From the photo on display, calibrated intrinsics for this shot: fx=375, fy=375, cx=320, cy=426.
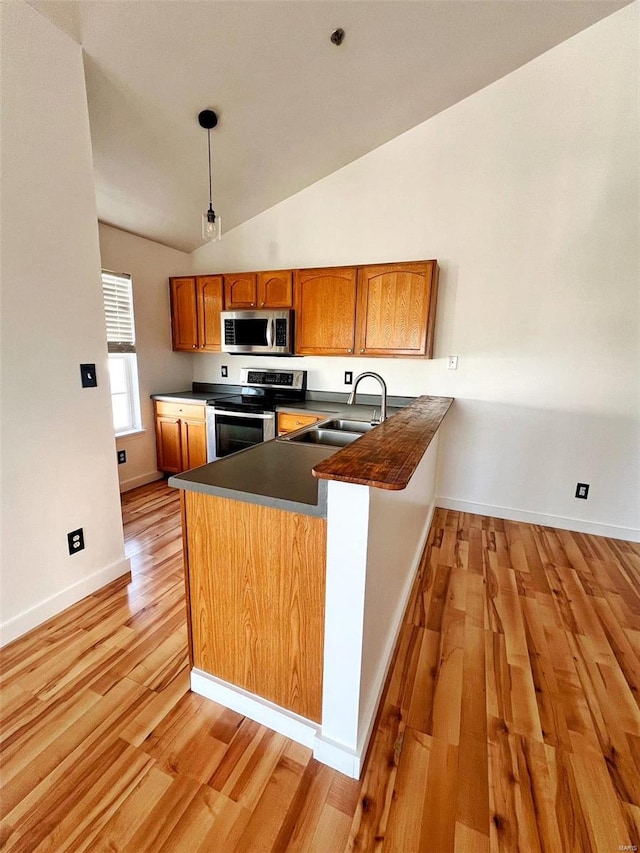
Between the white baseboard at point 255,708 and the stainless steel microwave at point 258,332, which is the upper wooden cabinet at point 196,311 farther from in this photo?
the white baseboard at point 255,708

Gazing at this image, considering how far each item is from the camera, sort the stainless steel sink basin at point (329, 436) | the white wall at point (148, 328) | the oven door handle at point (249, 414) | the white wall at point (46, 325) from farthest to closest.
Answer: the white wall at point (148, 328) → the oven door handle at point (249, 414) → the stainless steel sink basin at point (329, 436) → the white wall at point (46, 325)

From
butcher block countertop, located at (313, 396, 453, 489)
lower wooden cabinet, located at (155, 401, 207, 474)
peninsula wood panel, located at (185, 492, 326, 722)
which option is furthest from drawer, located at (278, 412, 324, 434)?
peninsula wood panel, located at (185, 492, 326, 722)

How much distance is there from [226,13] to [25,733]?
10.1 ft

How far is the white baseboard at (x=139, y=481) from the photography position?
3.53 metres

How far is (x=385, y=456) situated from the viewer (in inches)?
47.7

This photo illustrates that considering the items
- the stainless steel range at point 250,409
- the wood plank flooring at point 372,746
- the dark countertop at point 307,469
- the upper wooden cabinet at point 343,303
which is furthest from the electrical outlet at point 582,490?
the stainless steel range at point 250,409

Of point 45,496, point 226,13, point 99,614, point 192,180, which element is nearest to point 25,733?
point 99,614

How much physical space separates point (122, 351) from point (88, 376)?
160cm

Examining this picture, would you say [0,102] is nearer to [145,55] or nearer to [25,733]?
[145,55]

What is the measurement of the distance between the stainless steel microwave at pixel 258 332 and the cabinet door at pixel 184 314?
436mm

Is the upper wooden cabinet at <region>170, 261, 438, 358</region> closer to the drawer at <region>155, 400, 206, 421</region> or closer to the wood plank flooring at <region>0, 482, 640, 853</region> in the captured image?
the drawer at <region>155, 400, 206, 421</region>

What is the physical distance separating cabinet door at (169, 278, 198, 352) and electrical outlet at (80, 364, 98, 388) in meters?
1.82

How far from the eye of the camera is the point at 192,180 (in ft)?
9.22

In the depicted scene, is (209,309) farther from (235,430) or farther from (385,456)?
(385,456)
